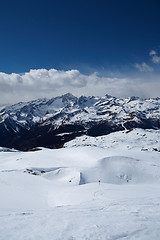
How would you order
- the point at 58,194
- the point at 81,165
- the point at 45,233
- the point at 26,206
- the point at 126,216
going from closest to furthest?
the point at 45,233
the point at 126,216
the point at 26,206
the point at 58,194
the point at 81,165

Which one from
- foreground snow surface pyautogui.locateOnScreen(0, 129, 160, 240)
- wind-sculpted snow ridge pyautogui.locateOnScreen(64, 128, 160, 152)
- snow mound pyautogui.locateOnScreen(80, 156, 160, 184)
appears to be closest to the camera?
foreground snow surface pyautogui.locateOnScreen(0, 129, 160, 240)

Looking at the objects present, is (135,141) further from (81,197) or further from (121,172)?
(81,197)

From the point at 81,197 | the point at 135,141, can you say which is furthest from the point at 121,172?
the point at 135,141

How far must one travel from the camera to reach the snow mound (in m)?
37.3

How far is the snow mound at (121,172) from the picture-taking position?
3728cm

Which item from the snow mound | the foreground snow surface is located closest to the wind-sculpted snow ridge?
the foreground snow surface

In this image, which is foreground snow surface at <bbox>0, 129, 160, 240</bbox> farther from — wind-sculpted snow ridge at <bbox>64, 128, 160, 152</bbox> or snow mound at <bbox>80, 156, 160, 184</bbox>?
wind-sculpted snow ridge at <bbox>64, 128, 160, 152</bbox>

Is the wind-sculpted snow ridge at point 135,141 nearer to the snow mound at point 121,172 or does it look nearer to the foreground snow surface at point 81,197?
the foreground snow surface at point 81,197

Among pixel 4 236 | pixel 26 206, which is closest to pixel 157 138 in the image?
pixel 26 206

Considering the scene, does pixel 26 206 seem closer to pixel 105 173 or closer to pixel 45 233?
A: pixel 45 233

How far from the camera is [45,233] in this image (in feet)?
29.4

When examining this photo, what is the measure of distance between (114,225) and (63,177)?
1164 inches

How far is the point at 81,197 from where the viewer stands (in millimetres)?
22188

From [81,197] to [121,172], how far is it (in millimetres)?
20272
